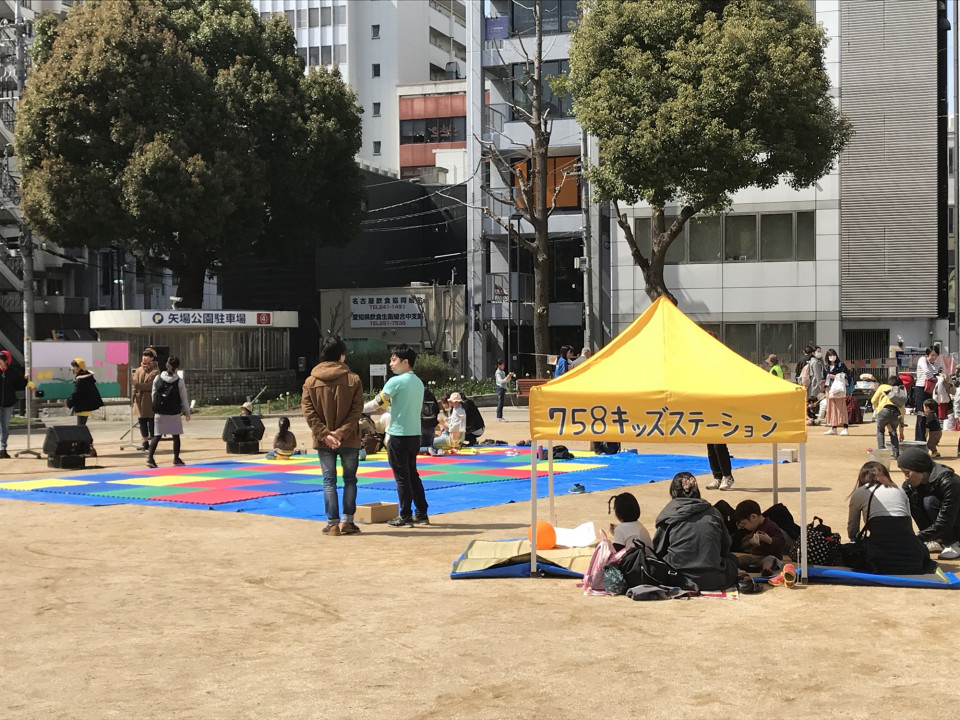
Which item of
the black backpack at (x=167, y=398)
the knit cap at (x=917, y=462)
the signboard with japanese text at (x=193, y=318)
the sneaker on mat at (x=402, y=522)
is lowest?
the sneaker on mat at (x=402, y=522)

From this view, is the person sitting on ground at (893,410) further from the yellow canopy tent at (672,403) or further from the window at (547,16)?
the window at (547,16)

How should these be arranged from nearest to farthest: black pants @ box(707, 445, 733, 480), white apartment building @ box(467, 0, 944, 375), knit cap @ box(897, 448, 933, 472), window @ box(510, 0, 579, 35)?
knit cap @ box(897, 448, 933, 472)
black pants @ box(707, 445, 733, 480)
white apartment building @ box(467, 0, 944, 375)
window @ box(510, 0, 579, 35)

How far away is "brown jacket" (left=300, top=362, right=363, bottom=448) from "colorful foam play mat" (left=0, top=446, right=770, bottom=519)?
1845mm

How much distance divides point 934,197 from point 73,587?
37.5 metres

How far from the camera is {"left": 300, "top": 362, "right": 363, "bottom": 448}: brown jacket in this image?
12453mm

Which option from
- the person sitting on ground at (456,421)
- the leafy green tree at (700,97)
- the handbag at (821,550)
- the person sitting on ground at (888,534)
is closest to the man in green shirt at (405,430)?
the handbag at (821,550)

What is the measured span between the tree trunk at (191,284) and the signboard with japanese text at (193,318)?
3544 mm

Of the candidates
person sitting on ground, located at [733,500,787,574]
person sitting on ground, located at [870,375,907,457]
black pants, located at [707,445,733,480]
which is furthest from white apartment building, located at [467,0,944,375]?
person sitting on ground, located at [733,500,787,574]

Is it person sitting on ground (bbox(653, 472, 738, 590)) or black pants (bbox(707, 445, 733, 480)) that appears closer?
person sitting on ground (bbox(653, 472, 738, 590))

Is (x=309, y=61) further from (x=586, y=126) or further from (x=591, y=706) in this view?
(x=591, y=706)

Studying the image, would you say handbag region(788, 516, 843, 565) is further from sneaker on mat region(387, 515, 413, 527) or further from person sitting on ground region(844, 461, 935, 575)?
sneaker on mat region(387, 515, 413, 527)

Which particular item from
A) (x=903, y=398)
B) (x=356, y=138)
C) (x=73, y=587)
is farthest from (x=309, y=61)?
(x=73, y=587)

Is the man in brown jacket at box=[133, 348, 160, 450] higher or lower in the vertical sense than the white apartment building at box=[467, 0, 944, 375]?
lower

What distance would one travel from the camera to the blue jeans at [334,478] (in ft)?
41.0
